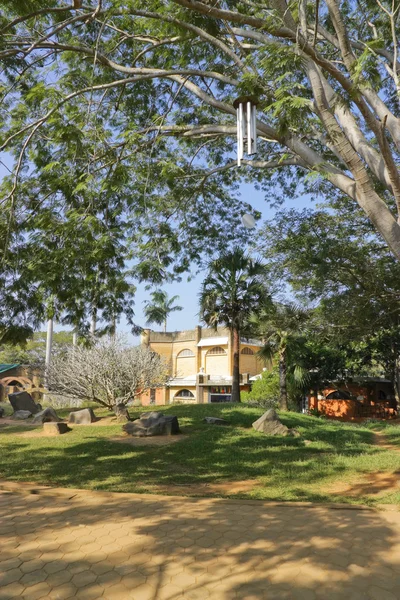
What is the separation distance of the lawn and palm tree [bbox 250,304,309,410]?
21.1 feet

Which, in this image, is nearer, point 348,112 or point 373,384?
point 348,112

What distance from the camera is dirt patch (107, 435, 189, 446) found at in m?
10.6

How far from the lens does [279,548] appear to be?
175 inches

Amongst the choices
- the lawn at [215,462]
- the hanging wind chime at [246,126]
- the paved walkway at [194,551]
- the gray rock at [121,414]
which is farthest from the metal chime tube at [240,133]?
the gray rock at [121,414]

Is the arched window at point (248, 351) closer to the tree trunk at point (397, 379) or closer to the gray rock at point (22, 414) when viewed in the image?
the tree trunk at point (397, 379)

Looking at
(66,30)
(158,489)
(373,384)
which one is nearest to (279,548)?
(158,489)

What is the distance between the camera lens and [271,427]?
39.3 ft

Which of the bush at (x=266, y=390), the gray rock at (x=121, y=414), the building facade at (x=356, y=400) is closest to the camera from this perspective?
the gray rock at (x=121, y=414)

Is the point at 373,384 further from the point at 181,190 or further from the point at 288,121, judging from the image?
the point at 288,121

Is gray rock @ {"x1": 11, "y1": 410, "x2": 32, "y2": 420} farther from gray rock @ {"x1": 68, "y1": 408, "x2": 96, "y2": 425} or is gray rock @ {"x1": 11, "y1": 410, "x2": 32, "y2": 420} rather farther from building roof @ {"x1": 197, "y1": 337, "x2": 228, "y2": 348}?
building roof @ {"x1": 197, "y1": 337, "x2": 228, "y2": 348}

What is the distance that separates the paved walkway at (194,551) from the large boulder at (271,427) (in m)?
5.90

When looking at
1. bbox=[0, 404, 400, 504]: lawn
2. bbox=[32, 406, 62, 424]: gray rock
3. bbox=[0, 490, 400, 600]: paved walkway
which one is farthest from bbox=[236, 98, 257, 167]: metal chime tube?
bbox=[32, 406, 62, 424]: gray rock

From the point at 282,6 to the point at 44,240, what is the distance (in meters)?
5.16

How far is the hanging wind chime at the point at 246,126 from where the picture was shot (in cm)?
496
